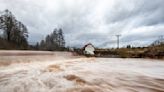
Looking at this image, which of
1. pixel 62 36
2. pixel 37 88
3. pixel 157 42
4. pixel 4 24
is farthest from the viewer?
pixel 62 36

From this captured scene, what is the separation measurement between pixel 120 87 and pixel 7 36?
5921 centimetres

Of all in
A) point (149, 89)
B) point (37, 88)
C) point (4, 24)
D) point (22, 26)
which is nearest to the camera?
point (149, 89)

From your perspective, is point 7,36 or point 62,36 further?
point 62,36

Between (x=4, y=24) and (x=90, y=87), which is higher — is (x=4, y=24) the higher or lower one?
the higher one

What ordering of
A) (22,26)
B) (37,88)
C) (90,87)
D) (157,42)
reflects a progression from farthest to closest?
(22,26), (157,42), (37,88), (90,87)

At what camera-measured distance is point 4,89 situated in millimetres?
7570

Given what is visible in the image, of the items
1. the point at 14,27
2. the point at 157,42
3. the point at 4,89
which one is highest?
the point at 14,27

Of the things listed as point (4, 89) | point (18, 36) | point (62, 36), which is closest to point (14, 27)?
point (18, 36)

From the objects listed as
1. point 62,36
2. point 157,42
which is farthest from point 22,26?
point 157,42

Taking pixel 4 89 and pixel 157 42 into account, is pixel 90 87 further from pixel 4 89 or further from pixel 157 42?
A: pixel 157 42

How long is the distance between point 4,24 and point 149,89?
59.9 meters

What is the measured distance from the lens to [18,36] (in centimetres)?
6481

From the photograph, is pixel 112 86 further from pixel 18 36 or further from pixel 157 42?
pixel 18 36

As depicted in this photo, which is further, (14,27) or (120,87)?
(14,27)
